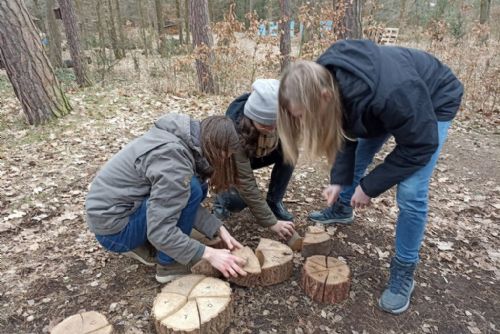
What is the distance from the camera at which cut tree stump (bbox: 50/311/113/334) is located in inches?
70.2

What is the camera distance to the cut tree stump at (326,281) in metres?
2.20

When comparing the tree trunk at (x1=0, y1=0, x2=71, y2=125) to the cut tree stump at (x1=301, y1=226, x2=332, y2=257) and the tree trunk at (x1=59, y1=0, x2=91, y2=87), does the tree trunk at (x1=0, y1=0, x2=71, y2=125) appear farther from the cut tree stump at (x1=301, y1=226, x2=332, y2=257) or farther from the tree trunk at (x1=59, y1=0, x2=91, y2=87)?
the cut tree stump at (x1=301, y1=226, x2=332, y2=257)

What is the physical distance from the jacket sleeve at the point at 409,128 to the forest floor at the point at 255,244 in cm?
92

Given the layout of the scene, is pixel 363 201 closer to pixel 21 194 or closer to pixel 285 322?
pixel 285 322

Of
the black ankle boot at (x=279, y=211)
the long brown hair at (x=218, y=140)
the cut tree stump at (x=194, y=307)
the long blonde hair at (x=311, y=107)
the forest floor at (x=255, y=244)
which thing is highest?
the long blonde hair at (x=311, y=107)

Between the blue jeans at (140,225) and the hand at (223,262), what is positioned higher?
the blue jeans at (140,225)

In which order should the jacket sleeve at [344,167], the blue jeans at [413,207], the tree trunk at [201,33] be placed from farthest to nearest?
the tree trunk at [201,33]
the jacket sleeve at [344,167]
the blue jeans at [413,207]

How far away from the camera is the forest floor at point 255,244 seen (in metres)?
2.16

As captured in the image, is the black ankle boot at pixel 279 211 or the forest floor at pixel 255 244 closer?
the forest floor at pixel 255 244

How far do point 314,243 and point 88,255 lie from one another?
1.60 meters

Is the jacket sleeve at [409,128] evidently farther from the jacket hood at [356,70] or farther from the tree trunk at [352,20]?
the tree trunk at [352,20]

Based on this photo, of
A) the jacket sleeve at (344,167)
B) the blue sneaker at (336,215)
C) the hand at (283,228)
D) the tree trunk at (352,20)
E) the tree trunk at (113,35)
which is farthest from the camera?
the tree trunk at (113,35)

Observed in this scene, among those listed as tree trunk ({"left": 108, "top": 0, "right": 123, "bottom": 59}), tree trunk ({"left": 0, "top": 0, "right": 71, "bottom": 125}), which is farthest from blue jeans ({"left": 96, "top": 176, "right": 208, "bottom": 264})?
tree trunk ({"left": 108, "top": 0, "right": 123, "bottom": 59})

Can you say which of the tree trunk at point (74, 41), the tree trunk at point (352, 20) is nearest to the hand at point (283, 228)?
the tree trunk at point (352, 20)
